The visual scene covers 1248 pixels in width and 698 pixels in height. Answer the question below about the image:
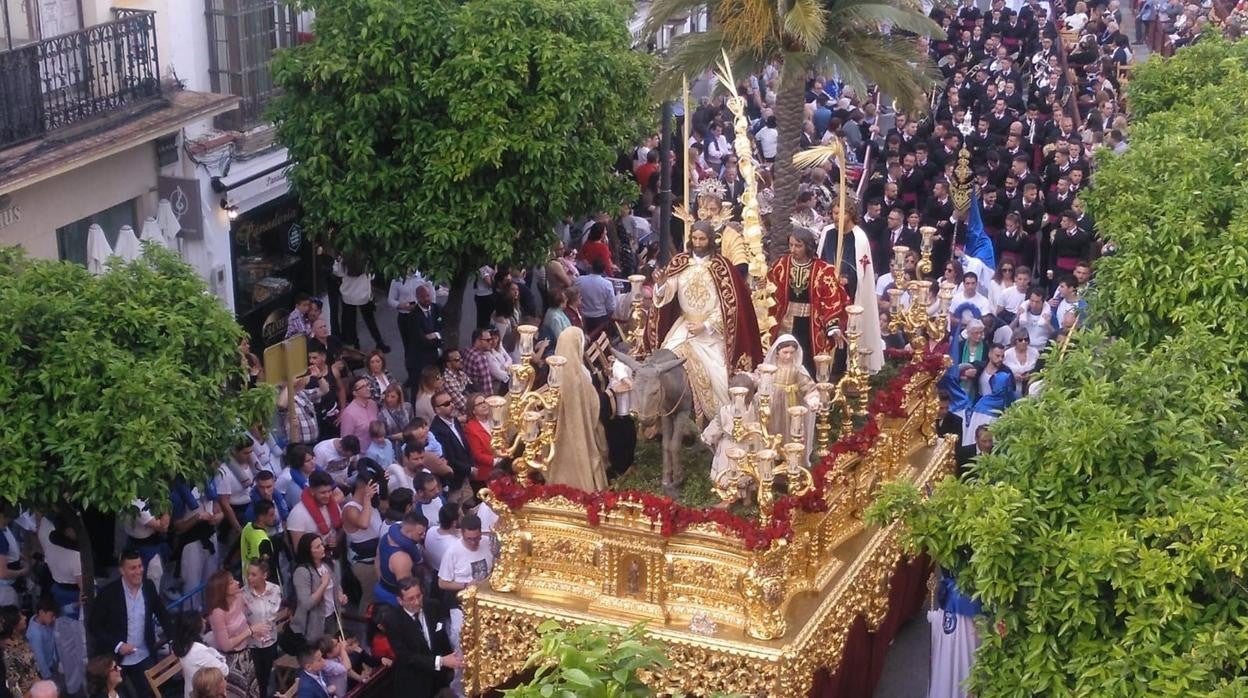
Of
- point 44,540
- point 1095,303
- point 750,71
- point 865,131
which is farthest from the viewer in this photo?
point 865,131

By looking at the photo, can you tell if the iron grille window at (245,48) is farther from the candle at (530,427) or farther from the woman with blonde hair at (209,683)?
the woman with blonde hair at (209,683)

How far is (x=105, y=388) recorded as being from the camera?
1064 cm

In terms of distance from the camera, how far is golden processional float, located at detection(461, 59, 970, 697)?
36.5ft

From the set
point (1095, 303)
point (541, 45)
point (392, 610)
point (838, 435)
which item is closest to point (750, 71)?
point (541, 45)

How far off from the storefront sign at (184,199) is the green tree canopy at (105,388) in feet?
19.7

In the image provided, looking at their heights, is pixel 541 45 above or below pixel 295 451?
above

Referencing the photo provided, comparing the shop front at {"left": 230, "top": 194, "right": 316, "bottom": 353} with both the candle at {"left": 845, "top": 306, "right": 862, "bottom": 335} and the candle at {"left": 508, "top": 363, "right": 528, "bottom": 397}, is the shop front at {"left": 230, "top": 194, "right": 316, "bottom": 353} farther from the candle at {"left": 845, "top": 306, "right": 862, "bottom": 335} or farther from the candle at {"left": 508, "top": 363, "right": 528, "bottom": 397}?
the candle at {"left": 845, "top": 306, "right": 862, "bottom": 335}

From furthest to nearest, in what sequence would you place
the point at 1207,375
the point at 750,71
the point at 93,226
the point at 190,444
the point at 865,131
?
the point at 865,131 < the point at 750,71 < the point at 93,226 < the point at 190,444 < the point at 1207,375

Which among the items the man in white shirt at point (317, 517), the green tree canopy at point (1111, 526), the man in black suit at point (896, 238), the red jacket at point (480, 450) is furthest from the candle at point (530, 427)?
the man in black suit at point (896, 238)

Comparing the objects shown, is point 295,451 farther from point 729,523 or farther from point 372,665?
point 729,523

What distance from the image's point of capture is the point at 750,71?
17.6m

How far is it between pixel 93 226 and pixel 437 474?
384 cm

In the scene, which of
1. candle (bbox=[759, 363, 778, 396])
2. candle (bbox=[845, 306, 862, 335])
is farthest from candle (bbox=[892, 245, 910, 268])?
candle (bbox=[759, 363, 778, 396])

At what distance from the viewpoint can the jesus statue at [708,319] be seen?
12.4 meters
